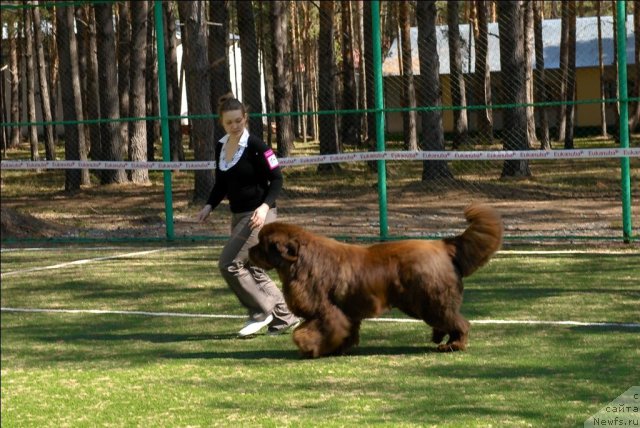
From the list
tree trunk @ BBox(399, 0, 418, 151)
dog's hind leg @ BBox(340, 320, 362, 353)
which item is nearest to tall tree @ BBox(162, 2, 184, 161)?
tree trunk @ BBox(399, 0, 418, 151)

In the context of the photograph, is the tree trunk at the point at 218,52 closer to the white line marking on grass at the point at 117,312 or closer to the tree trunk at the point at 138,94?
the tree trunk at the point at 138,94

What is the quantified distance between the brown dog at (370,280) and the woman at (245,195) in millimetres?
724

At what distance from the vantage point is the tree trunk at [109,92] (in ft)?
93.1

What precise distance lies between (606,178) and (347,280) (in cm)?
1824

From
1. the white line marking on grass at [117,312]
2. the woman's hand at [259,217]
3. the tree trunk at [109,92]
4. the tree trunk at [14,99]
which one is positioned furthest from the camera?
the tree trunk at [14,99]

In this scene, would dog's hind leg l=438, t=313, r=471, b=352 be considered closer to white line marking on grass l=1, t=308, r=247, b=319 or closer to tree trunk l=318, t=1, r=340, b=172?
white line marking on grass l=1, t=308, r=247, b=319

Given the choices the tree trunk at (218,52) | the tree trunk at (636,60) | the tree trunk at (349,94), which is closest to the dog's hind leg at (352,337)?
the tree trunk at (218,52)

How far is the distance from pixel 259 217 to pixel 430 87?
16.4 meters

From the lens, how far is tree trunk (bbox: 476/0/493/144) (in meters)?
26.4

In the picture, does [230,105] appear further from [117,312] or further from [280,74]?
[280,74]

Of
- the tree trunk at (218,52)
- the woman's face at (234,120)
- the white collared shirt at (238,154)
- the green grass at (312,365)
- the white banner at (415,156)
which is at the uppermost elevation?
the tree trunk at (218,52)

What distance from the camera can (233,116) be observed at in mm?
9102

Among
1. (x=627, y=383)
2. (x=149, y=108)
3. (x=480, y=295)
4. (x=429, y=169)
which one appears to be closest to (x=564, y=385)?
(x=627, y=383)

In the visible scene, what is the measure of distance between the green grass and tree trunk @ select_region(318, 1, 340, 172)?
1564cm
